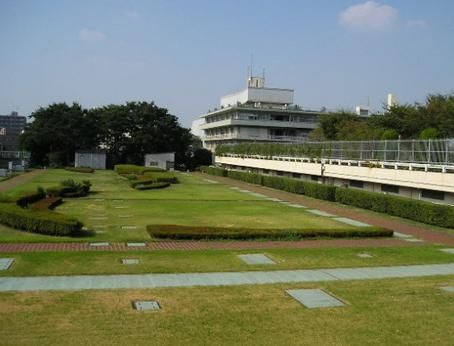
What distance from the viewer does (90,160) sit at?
→ 71125 mm

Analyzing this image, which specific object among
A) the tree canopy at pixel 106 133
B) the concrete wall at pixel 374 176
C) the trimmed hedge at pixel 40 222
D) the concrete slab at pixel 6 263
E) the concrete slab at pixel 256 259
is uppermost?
the tree canopy at pixel 106 133

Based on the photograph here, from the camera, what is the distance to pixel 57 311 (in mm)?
8836

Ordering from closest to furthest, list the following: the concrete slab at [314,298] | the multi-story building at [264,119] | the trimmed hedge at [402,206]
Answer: the concrete slab at [314,298], the trimmed hedge at [402,206], the multi-story building at [264,119]

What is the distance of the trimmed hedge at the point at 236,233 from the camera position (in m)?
17.0

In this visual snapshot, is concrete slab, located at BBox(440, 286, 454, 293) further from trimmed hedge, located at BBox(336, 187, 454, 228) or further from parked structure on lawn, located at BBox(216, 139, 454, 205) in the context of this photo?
parked structure on lawn, located at BBox(216, 139, 454, 205)

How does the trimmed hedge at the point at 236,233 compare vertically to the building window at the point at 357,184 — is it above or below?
below

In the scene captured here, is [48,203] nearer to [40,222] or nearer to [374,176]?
[40,222]

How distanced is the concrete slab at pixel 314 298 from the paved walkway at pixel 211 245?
5.21m

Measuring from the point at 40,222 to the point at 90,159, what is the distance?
55.7 m

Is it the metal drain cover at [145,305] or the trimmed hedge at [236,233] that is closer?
the metal drain cover at [145,305]

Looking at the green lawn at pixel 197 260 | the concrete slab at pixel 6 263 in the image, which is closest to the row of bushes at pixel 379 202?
the green lawn at pixel 197 260

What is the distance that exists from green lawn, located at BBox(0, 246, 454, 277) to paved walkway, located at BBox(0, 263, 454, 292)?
46 centimetres

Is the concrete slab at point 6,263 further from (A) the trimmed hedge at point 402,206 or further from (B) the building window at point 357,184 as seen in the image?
(B) the building window at point 357,184

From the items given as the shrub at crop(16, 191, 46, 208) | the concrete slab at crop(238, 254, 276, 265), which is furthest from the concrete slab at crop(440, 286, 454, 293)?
the shrub at crop(16, 191, 46, 208)
